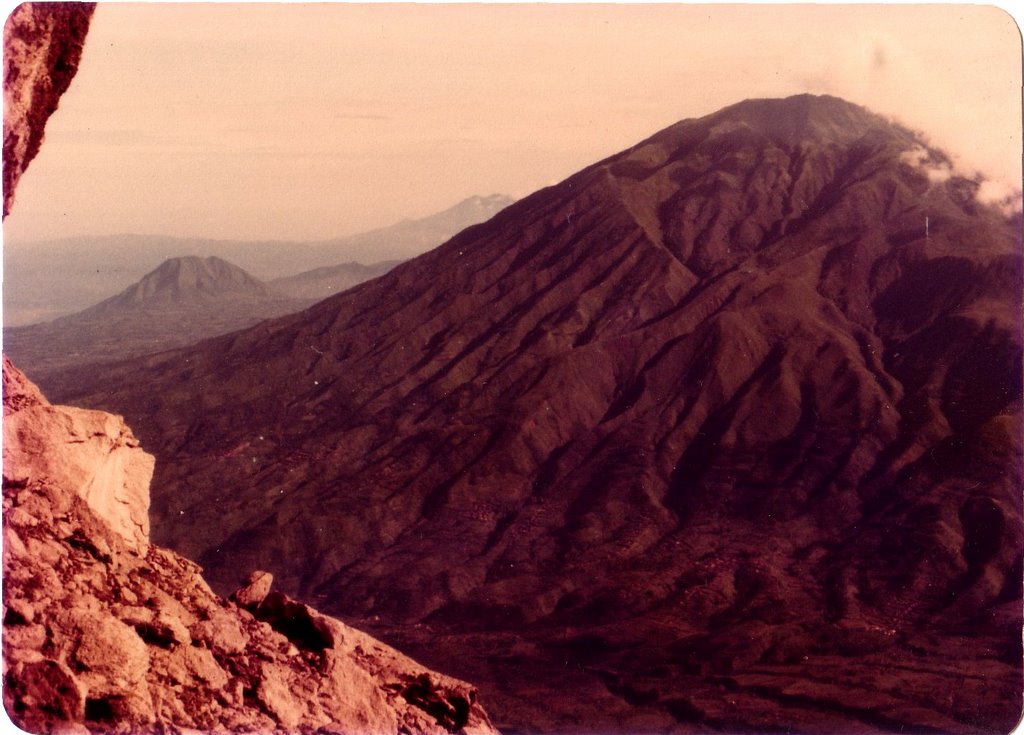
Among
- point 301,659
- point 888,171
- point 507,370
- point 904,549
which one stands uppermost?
point 888,171

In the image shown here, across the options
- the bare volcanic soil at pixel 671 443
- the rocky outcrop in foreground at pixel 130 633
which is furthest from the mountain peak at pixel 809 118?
the rocky outcrop in foreground at pixel 130 633

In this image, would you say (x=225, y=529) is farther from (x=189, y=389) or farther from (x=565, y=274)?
(x=565, y=274)

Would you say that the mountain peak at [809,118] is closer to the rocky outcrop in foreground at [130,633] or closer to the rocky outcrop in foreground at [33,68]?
the rocky outcrop in foreground at [33,68]

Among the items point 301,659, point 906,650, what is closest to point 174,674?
point 301,659

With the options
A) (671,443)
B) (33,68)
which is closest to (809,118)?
(671,443)

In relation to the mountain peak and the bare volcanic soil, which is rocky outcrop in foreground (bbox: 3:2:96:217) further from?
the mountain peak

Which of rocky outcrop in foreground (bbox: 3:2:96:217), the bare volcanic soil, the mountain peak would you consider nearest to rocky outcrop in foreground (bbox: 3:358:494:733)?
rocky outcrop in foreground (bbox: 3:2:96:217)
